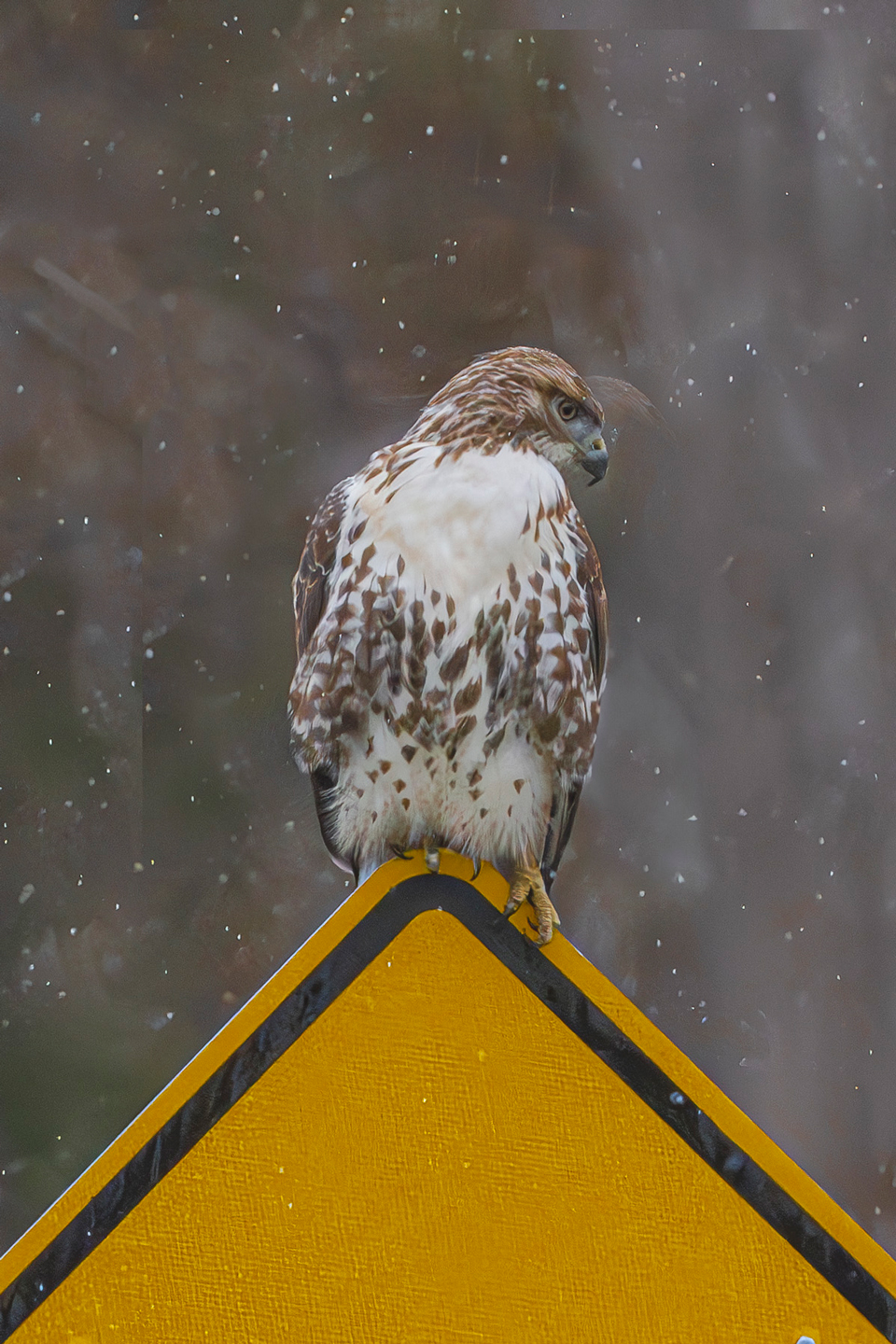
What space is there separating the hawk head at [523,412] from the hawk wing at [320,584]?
11cm

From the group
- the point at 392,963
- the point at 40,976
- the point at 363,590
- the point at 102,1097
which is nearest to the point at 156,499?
the point at 363,590

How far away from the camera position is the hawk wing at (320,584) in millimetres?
928

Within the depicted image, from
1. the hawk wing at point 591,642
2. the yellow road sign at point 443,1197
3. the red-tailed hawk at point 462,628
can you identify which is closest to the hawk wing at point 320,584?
the red-tailed hawk at point 462,628

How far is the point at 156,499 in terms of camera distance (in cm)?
129

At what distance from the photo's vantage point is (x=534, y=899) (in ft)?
2.23

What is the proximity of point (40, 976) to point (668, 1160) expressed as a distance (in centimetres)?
110

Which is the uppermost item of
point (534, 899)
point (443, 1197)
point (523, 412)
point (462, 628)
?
point (523, 412)

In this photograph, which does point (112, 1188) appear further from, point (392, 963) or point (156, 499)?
point (156, 499)

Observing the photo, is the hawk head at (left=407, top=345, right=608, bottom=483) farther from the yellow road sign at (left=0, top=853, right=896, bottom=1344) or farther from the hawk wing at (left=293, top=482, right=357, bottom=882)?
the yellow road sign at (left=0, top=853, right=896, bottom=1344)

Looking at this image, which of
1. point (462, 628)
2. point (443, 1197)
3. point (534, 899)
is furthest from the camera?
point (462, 628)

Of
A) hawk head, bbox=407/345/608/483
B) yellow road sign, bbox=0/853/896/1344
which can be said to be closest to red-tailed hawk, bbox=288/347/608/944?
hawk head, bbox=407/345/608/483

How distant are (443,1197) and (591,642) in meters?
0.58

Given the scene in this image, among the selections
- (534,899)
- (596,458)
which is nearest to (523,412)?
(596,458)

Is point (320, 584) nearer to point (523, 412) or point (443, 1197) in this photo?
point (523, 412)
